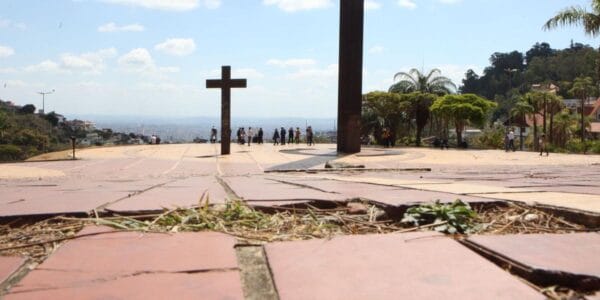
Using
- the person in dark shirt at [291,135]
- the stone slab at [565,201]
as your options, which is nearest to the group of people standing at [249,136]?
the person in dark shirt at [291,135]

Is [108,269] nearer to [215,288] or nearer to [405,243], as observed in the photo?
[215,288]

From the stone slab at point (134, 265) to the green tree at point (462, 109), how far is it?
94.4ft

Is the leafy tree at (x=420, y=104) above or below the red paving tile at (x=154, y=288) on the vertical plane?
above

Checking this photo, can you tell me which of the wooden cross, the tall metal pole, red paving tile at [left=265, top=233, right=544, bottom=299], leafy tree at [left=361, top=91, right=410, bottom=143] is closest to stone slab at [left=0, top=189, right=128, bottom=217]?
red paving tile at [left=265, top=233, right=544, bottom=299]

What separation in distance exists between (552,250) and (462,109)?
29.0 meters

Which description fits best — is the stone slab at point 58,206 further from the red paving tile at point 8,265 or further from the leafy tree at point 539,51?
the leafy tree at point 539,51

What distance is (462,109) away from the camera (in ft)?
96.2

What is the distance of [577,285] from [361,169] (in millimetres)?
7806

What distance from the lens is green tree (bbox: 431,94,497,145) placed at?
96.5 feet

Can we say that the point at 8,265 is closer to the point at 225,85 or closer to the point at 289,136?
the point at 225,85

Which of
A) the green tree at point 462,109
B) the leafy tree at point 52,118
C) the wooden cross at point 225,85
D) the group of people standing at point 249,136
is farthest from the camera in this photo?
the leafy tree at point 52,118

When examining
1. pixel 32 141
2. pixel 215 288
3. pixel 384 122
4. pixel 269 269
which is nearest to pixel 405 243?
pixel 269 269

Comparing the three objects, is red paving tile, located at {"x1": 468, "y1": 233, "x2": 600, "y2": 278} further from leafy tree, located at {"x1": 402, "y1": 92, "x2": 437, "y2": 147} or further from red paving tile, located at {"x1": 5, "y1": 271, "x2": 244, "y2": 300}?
leafy tree, located at {"x1": 402, "y1": 92, "x2": 437, "y2": 147}

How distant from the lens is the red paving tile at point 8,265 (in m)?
1.34
